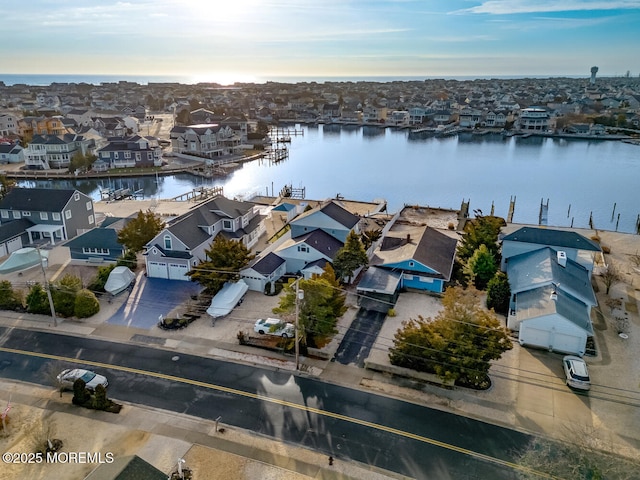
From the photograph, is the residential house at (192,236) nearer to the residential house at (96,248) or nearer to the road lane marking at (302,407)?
the residential house at (96,248)

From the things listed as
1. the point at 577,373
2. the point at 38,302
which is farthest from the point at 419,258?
the point at 38,302

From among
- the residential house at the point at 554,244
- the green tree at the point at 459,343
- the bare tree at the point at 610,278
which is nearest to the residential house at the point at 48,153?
the residential house at the point at 554,244

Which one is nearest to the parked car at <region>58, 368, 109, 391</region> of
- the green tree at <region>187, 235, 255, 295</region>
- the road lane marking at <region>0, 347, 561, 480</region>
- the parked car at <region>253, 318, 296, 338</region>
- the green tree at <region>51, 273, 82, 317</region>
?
the road lane marking at <region>0, 347, 561, 480</region>

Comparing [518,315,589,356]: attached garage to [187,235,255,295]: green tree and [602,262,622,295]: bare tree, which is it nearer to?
[602,262,622,295]: bare tree

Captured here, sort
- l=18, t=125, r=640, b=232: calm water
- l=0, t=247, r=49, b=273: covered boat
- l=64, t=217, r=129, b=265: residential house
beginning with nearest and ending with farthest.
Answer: l=0, t=247, r=49, b=273: covered boat
l=64, t=217, r=129, b=265: residential house
l=18, t=125, r=640, b=232: calm water

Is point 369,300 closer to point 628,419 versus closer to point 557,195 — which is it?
point 628,419

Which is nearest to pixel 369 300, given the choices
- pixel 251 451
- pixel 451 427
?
pixel 451 427
